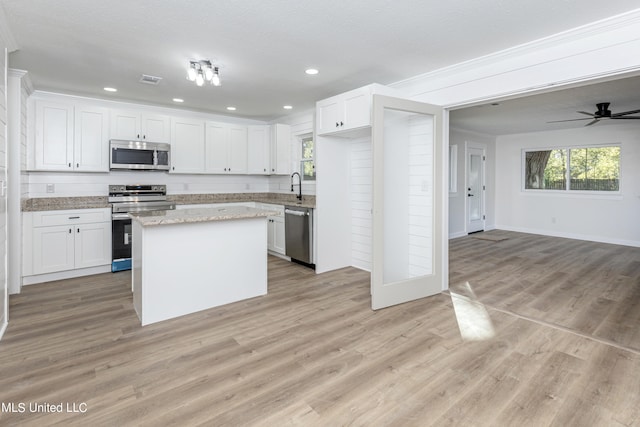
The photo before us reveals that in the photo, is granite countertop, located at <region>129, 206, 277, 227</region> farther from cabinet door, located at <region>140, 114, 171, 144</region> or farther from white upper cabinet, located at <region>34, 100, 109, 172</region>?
cabinet door, located at <region>140, 114, 171, 144</region>

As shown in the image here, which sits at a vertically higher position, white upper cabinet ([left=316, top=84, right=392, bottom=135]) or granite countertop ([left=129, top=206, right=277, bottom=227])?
white upper cabinet ([left=316, top=84, right=392, bottom=135])

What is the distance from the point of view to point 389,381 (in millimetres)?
2178

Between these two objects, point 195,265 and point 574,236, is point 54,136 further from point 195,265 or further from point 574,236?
point 574,236

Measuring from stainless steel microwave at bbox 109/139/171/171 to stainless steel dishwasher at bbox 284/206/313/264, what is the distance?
80.2 inches

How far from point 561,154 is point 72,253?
31.1 ft

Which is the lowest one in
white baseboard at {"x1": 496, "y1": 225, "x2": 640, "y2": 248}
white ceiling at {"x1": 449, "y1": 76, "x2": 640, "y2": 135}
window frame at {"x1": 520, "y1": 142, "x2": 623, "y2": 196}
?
white baseboard at {"x1": 496, "y1": 225, "x2": 640, "y2": 248}

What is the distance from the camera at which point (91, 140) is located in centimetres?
468

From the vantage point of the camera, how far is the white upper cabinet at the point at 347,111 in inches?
152

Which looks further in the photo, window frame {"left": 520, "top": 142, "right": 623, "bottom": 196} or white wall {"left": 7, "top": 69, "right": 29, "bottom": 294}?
window frame {"left": 520, "top": 142, "right": 623, "bottom": 196}

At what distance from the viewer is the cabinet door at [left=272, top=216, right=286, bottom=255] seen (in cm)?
552

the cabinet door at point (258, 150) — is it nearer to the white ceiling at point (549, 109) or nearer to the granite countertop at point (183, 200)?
the granite countertop at point (183, 200)

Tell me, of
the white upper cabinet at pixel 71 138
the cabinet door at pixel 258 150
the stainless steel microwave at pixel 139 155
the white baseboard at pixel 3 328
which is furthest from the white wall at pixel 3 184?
the cabinet door at pixel 258 150

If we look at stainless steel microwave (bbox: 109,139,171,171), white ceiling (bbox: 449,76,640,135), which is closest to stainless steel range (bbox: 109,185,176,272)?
stainless steel microwave (bbox: 109,139,171,171)

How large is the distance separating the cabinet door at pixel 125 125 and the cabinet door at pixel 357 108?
314 centimetres
